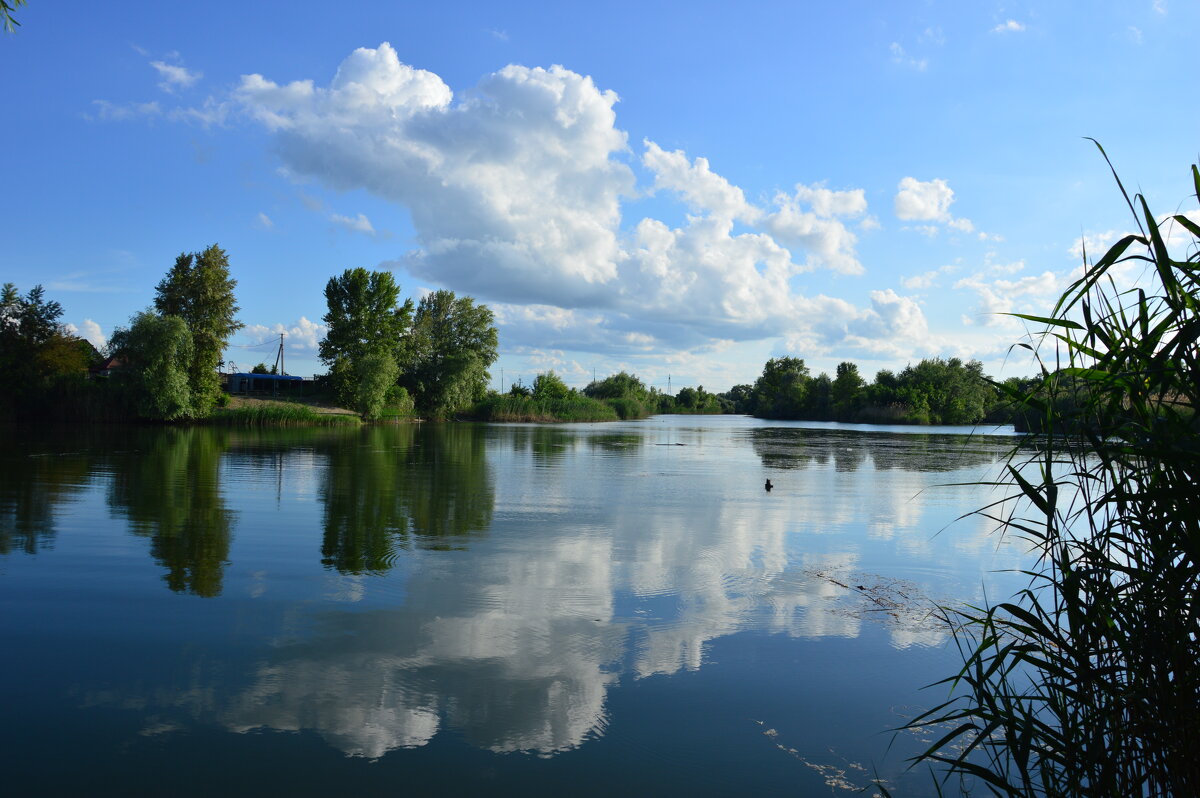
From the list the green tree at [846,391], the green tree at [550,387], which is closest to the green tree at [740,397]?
the green tree at [846,391]

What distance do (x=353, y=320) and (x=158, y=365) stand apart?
20535 millimetres

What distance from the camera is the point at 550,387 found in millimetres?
87312

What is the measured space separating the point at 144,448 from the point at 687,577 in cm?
2347

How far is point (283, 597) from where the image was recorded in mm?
6984

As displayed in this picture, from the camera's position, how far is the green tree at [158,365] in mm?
41500

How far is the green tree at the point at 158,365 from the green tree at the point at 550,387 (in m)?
44.7

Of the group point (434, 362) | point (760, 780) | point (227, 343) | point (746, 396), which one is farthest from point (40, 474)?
point (746, 396)

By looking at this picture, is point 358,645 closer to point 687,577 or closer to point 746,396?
point 687,577

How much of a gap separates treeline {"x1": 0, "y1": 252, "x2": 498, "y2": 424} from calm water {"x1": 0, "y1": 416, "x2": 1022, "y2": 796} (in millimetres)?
32627

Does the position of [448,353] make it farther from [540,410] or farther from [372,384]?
[372,384]

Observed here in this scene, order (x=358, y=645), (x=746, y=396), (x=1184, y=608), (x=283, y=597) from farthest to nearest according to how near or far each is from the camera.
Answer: (x=746, y=396), (x=283, y=597), (x=358, y=645), (x=1184, y=608)

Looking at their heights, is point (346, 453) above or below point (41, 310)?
below

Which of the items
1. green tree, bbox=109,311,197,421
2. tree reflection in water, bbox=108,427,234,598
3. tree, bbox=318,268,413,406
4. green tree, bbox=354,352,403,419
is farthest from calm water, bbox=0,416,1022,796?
tree, bbox=318,268,413,406

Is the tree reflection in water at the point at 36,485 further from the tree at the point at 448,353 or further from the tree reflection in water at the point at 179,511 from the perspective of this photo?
the tree at the point at 448,353
